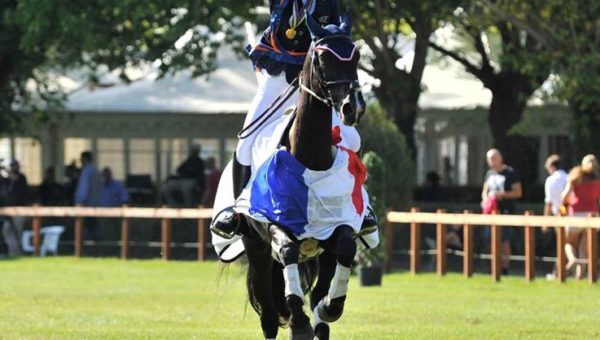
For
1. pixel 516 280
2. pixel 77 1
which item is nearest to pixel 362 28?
pixel 77 1

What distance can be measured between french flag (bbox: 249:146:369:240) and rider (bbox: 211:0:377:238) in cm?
53

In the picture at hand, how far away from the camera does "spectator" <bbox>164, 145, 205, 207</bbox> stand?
31641 mm

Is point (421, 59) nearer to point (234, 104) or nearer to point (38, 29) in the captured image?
point (234, 104)

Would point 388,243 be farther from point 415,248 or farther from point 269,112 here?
point 269,112

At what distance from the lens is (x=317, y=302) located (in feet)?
34.2

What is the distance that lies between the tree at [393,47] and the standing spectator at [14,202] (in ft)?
23.3

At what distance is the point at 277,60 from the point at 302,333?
6.94 ft

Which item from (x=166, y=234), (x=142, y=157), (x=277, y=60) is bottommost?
(x=166, y=234)

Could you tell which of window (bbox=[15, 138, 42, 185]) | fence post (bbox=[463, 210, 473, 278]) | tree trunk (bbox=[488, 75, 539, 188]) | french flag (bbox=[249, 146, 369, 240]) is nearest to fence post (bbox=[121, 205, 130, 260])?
fence post (bbox=[463, 210, 473, 278])

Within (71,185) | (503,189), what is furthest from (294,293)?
(71,185)

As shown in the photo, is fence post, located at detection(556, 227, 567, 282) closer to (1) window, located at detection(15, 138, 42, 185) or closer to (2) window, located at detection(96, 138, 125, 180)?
(2) window, located at detection(96, 138, 125, 180)

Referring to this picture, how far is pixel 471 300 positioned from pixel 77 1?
12946 mm

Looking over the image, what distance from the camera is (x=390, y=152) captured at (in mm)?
25094

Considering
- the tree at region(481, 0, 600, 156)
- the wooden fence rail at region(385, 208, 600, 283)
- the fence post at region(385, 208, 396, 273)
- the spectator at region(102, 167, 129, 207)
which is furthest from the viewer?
the spectator at region(102, 167, 129, 207)
